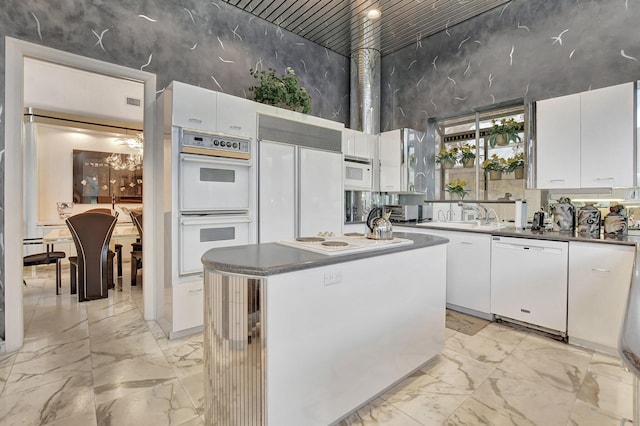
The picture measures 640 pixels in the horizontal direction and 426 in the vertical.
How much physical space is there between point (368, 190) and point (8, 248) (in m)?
3.74

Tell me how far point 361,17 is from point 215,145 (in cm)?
246

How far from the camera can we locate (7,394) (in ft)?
6.46

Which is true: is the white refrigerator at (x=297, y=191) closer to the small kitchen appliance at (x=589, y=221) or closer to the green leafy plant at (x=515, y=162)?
the green leafy plant at (x=515, y=162)

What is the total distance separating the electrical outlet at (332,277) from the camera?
62.1 inches

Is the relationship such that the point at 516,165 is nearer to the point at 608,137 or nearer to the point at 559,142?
the point at 559,142

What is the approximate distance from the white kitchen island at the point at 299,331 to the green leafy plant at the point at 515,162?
2.57 metres

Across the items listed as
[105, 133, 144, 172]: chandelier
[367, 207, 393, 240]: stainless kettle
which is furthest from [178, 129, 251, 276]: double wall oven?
[105, 133, 144, 172]: chandelier

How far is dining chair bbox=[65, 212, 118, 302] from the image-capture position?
3850 mm

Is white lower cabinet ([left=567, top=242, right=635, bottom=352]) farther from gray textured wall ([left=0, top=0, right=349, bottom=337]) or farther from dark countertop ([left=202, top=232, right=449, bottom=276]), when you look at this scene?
gray textured wall ([left=0, top=0, right=349, bottom=337])

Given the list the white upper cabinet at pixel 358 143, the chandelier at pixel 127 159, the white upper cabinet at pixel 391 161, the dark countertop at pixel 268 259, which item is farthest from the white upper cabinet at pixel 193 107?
the chandelier at pixel 127 159

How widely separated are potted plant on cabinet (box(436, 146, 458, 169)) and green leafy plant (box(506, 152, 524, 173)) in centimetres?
69


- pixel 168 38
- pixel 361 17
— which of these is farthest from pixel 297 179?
pixel 361 17

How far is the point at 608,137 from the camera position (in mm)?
2738

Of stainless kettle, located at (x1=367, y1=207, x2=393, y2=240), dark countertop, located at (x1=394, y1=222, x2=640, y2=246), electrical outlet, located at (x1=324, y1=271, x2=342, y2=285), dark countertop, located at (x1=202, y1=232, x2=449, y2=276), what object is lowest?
electrical outlet, located at (x1=324, y1=271, x2=342, y2=285)
